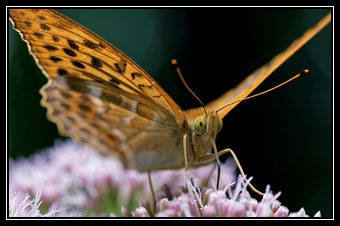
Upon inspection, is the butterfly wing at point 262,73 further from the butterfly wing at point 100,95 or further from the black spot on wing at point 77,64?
the black spot on wing at point 77,64

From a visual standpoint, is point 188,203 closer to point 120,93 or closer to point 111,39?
point 120,93

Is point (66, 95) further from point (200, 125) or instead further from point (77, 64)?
point (200, 125)

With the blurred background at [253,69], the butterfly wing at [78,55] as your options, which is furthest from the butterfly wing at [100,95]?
the blurred background at [253,69]

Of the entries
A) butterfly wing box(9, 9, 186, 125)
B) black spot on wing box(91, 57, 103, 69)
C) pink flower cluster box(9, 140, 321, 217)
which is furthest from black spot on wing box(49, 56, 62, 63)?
pink flower cluster box(9, 140, 321, 217)

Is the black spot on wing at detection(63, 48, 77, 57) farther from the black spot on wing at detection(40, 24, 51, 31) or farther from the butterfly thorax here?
the butterfly thorax

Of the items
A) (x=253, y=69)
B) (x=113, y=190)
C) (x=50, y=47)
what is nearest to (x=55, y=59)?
(x=50, y=47)

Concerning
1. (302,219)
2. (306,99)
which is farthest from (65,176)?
(306,99)
